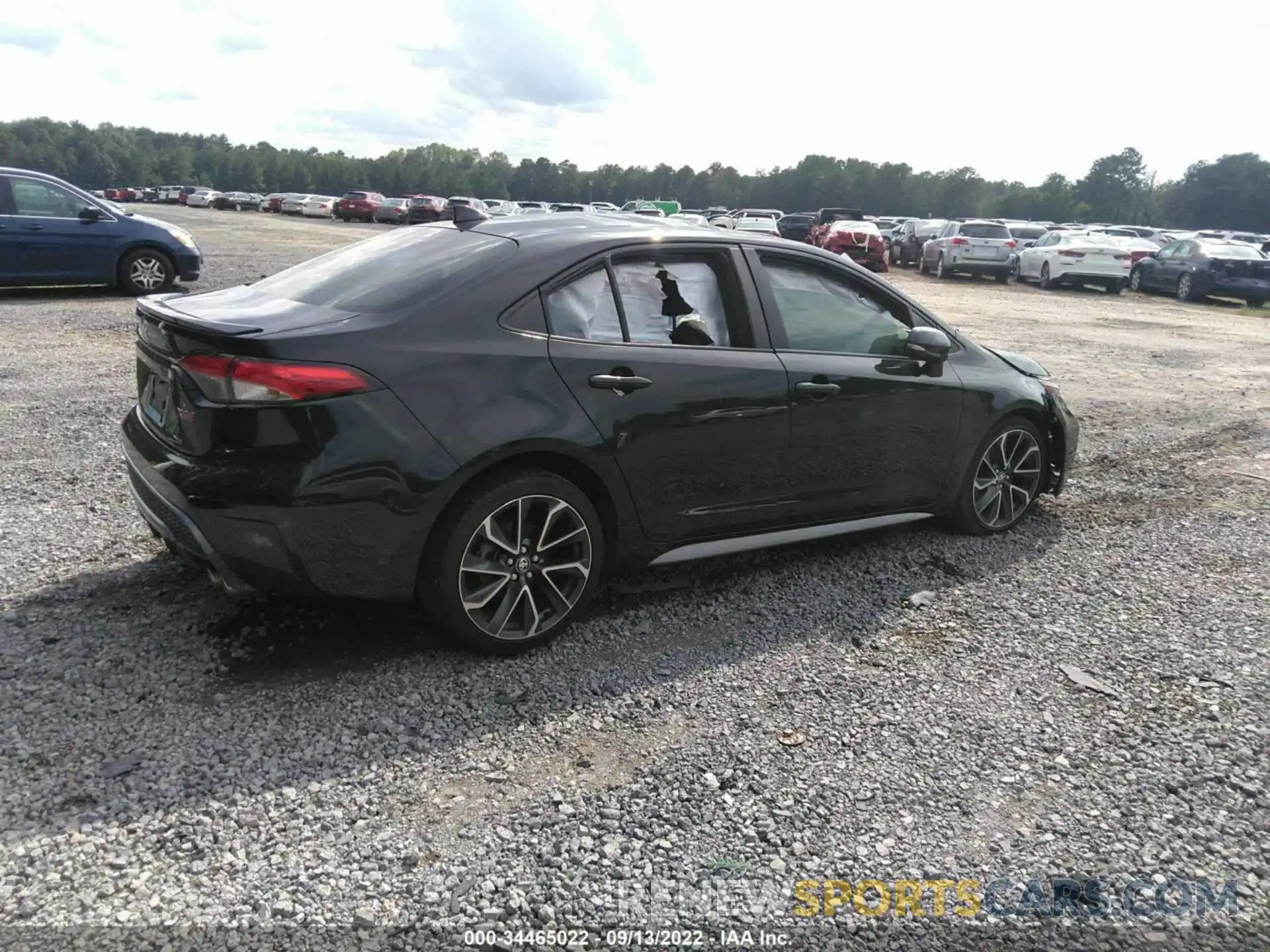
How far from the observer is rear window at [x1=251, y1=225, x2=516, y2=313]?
3.66m

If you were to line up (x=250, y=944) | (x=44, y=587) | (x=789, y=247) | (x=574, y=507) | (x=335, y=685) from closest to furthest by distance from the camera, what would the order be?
(x=250, y=944)
(x=335, y=685)
(x=574, y=507)
(x=44, y=587)
(x=789, y=247)

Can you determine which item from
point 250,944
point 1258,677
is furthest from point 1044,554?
point 250,944

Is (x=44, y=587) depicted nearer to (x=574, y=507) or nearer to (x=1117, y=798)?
(x=574, y=507)

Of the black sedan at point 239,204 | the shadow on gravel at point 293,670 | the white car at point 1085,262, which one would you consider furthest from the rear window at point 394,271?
the black sedan at point 239,204

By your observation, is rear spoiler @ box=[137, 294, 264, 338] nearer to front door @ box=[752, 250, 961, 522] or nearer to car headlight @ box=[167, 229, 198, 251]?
front door @ box=[752, 250, 961, 522]

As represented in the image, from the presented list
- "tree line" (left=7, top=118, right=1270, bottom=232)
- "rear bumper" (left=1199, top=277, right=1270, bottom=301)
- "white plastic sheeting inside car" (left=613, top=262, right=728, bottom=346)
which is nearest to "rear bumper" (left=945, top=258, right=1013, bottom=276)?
"rear bumper" (left=1199, top=277, right=1270, bottom=301)

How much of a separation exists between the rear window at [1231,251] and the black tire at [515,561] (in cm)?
2331

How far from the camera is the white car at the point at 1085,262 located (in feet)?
77.8

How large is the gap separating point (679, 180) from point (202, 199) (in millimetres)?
76500

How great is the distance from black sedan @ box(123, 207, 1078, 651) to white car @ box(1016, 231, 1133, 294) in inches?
844

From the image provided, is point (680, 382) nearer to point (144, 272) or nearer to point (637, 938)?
point (637, 938)

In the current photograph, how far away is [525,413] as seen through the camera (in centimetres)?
358

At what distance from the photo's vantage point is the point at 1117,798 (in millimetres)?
3059

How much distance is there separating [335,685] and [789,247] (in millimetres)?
2714
